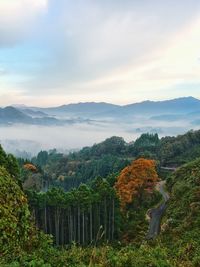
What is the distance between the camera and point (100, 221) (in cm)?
4759

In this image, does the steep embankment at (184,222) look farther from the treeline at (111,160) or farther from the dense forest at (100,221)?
the treeline at (111,160)

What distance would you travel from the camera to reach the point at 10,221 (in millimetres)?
19234

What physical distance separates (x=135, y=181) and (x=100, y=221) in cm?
841

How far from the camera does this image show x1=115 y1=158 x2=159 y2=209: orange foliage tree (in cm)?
5316

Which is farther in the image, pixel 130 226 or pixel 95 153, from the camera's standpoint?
pixel 95 153

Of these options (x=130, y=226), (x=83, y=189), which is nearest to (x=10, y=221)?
(x=83, y=189)

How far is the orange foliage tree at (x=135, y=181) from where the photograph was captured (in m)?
53.2

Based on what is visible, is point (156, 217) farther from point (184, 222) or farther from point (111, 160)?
point (111, 160)

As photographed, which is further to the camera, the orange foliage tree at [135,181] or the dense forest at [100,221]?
the orange foliage tree at [135,181]

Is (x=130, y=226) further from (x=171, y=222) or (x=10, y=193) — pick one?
(x=10, y=193)

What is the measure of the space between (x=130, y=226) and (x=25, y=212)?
2878cm

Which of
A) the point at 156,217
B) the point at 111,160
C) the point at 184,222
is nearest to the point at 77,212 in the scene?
the point at 156,217

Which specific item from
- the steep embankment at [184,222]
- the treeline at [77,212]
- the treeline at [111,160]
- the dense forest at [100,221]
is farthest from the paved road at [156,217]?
the treeline at [111,160]

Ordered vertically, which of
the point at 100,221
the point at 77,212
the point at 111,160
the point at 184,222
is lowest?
the point at 100,221
